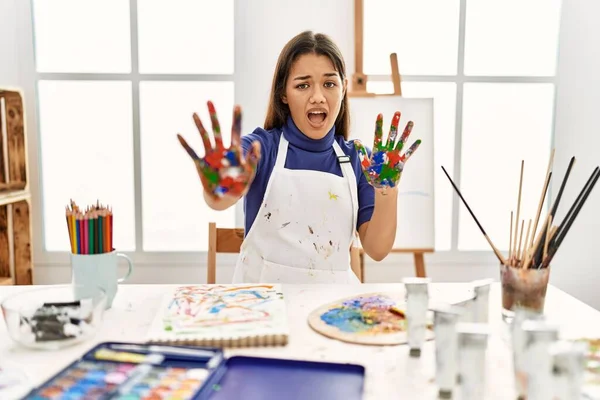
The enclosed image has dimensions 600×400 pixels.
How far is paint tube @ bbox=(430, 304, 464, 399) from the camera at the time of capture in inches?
28.8

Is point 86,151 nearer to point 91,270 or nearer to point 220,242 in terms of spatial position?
point 220,242

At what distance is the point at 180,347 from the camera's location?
0.86 meters

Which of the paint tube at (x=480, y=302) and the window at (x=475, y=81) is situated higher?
the window at (x=475, y=81)

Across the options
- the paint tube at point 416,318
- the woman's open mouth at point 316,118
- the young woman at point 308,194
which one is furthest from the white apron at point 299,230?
the paint tube at point 416,318

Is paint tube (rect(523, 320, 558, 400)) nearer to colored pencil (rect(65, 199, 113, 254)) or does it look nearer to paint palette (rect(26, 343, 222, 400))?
paint palette (rect(26, 343, 222, 400))

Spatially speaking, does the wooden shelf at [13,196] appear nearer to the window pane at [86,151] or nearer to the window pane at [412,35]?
the window pane at [86,151]

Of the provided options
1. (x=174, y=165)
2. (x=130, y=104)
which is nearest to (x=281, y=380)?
(x=174, y=165)

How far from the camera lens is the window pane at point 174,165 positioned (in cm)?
258

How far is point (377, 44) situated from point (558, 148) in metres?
0.98

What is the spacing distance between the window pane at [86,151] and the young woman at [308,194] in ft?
3.93

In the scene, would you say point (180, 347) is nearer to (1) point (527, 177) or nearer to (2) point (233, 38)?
(2) point (233, 38)

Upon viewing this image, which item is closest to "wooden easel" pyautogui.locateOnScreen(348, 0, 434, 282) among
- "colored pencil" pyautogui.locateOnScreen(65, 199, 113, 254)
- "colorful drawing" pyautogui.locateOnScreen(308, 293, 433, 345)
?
"colorful drawing" pyautogui.locateOnScreen(308, 293, 433, 345)

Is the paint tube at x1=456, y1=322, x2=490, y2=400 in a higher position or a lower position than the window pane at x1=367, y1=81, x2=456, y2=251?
lower

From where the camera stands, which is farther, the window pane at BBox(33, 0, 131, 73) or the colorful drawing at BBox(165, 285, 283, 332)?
the window pane at BBox(33, 0, 131, 73)
